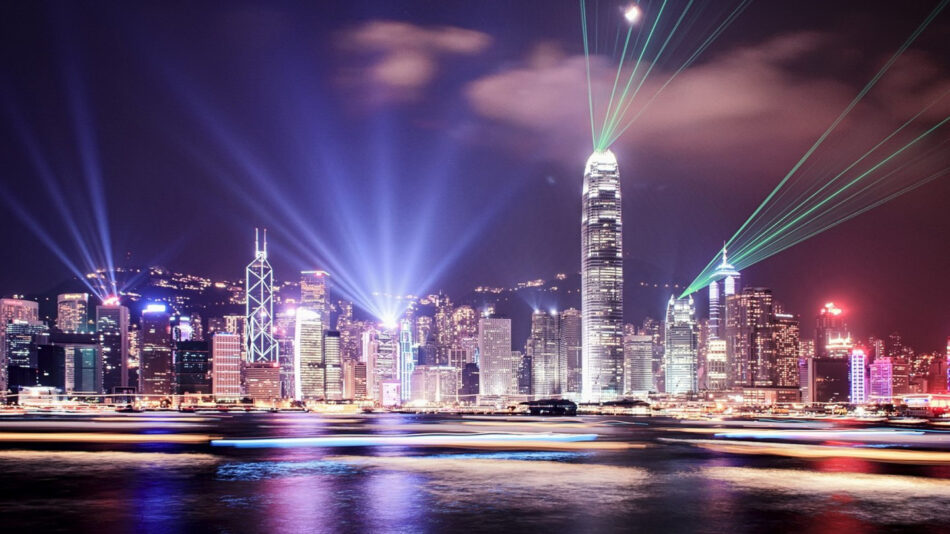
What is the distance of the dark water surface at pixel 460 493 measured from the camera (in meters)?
22.8

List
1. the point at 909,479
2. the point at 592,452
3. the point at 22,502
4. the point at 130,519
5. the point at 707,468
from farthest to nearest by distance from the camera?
the point at 592,452, the point at 707,468, the point at 909,479, the point at 22,502, the point at 130,519

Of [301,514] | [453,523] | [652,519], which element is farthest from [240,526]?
[652,519]

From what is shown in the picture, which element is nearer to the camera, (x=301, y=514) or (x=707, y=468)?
→ (x=301, y=514)

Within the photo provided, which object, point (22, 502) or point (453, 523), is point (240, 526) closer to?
point (453, 523)

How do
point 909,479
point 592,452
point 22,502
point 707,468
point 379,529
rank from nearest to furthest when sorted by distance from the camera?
point 379,529
point 22,502
point 909,479
point 707,468
point 592,452

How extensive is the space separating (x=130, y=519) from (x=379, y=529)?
6.93m

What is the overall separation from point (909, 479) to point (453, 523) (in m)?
21.5

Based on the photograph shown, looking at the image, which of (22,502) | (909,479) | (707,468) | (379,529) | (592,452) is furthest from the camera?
(592,452)

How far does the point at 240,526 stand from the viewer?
2202 cm

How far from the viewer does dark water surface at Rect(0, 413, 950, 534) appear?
22828 millimetres

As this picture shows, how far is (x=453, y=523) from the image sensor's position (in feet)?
74.0

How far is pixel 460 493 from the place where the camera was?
2831 cm

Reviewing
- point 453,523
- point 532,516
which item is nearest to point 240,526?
point 453,523

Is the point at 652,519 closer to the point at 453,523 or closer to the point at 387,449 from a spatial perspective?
the point at 453,523
